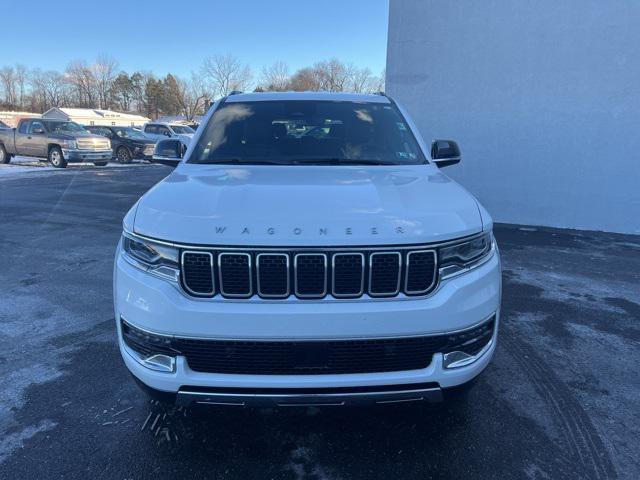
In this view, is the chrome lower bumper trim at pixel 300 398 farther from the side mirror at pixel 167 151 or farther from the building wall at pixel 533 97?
the building wall at pixel 533 97

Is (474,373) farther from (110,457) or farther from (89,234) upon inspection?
(89,234)

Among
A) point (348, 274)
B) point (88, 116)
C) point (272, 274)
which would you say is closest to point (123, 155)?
point (272, 274)

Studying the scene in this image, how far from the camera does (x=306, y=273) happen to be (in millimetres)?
2045

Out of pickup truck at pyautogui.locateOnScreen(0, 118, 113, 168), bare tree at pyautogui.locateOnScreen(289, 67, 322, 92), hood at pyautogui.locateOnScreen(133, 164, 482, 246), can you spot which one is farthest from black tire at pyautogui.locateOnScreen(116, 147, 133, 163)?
bare tree at pyautogui.locateOnScreen(289, 67, 322, 92)

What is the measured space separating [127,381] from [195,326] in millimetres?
1469

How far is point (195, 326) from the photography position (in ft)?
6.60

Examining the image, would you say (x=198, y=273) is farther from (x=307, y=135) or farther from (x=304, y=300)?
(x=307, y=135)

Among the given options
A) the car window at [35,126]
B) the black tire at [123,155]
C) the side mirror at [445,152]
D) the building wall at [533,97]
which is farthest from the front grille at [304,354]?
the black tire at [123,155]

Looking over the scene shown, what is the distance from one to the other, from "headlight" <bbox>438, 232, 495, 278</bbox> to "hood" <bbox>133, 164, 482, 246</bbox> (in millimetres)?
61

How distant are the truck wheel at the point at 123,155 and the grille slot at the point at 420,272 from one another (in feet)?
72.9

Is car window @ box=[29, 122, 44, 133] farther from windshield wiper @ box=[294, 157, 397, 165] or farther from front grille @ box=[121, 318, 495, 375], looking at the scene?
front grille @ box=[121, 318, 495, 375]

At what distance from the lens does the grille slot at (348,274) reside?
205 cm

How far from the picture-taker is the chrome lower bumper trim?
2.05m

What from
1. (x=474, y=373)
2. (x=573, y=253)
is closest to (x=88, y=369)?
(x=474, y=373)
